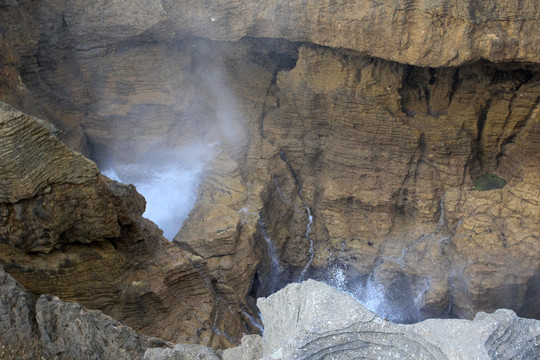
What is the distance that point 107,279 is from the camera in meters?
8.46

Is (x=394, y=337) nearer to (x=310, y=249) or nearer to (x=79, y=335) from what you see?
(x=79, y=335)

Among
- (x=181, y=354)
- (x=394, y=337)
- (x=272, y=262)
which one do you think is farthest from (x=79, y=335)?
(x=272, y=262)

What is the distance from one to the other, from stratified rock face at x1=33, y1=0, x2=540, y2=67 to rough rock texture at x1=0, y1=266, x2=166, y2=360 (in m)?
7.59

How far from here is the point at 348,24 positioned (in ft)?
36.8

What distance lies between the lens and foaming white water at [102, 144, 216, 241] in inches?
535

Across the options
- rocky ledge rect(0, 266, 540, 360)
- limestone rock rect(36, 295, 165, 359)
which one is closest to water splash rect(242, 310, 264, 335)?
rocky ledge rect(0, 266, 540, 360)

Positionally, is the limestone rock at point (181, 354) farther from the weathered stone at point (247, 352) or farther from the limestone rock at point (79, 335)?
the limestone rock at point (79, 335)

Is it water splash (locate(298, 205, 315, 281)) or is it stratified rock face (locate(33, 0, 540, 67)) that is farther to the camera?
water splash (locate(298, 205, 315, 281))

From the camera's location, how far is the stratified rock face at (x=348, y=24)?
10.2 meters

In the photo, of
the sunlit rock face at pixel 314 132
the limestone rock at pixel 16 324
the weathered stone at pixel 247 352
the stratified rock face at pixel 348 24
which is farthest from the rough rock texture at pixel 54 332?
the stratified rock face at pixel 348 24

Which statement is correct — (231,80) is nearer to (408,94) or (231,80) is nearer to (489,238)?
(408,94)

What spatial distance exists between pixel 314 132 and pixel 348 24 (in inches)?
128

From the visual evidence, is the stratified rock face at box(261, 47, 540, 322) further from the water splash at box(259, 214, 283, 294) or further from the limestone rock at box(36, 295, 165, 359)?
the limestone rock at box(36, 295, 165, 359)

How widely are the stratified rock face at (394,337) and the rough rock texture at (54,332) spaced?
2086 mm
